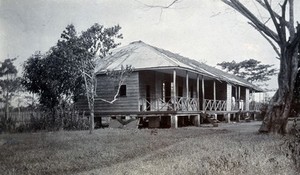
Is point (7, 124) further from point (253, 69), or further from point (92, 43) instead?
point (253, 69)

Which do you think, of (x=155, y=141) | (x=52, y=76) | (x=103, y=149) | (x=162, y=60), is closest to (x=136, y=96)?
(x=162, y=60)

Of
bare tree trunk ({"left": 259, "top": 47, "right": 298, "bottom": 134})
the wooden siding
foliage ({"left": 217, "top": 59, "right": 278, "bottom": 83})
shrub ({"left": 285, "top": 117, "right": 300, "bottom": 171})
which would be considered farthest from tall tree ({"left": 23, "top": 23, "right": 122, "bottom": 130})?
foliage ({"left": 217, "top": 59, "right": 278, "bottom": 83})

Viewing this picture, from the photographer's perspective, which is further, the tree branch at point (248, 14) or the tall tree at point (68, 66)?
the tall tree at point (68, 66)

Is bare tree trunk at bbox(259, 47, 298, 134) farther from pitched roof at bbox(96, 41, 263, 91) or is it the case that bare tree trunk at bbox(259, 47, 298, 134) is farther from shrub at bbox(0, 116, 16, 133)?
shrub at bbox(0, 116, 16, 133)

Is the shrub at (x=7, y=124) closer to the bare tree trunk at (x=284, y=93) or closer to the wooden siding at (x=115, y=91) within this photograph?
the wooden siding at (x=115, y=91)

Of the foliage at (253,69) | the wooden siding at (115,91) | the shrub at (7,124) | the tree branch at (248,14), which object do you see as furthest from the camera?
the foliage at (253,69)

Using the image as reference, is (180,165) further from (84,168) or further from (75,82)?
(75,82)

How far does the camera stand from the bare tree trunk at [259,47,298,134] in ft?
44.6

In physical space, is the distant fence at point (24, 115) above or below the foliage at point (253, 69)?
below

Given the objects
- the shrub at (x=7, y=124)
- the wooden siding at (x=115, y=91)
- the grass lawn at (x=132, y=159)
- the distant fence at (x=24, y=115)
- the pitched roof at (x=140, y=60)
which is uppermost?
the pitched roof at (x=140, y=60)

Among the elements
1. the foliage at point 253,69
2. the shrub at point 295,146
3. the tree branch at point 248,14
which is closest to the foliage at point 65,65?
the tree branch at point 248,14

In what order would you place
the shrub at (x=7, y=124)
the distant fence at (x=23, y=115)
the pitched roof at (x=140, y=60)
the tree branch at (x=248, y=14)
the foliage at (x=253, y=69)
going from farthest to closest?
the foliage at (x=253, y=69)
the pitched roof at (x=140, y=60)
the distant fence at (x=23, y=115)
the shrub at (x=7, y=124)
the tree branch at (x=248, y=14)

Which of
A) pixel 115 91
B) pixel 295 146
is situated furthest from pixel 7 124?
pixel 295 146

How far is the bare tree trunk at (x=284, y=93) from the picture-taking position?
535 inches
